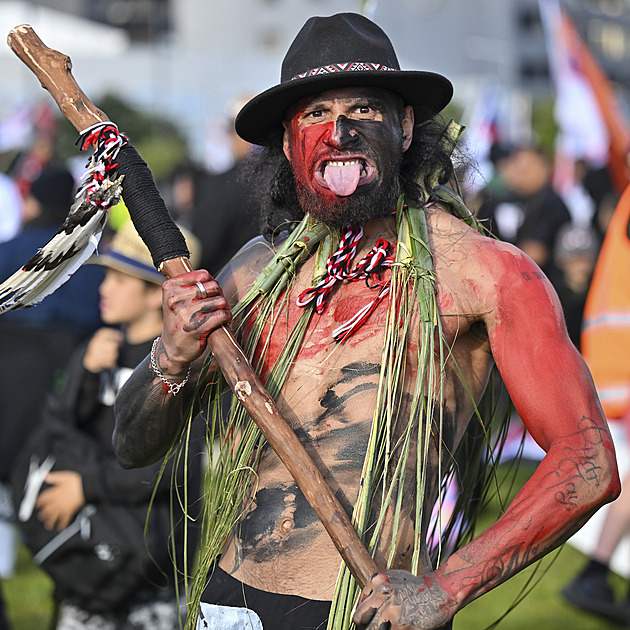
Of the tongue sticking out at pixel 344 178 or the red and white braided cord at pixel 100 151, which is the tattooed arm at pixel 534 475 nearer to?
the tongue sticking out at pixel 344 178

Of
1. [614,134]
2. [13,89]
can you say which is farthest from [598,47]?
[614,134]

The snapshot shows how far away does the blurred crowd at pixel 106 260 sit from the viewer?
436cm

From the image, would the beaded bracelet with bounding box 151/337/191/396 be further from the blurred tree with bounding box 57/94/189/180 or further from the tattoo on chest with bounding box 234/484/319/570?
the blurred tree with bounding box 57/94/189/180

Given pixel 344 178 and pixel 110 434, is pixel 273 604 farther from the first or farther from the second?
pixel 110 434

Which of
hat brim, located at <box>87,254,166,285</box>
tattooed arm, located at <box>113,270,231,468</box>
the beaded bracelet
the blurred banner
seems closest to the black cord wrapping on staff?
tattooed arm, located at <box>113,270,231,468</box>

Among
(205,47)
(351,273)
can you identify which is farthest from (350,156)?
(205,47)

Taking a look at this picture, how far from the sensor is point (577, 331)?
7.61 m

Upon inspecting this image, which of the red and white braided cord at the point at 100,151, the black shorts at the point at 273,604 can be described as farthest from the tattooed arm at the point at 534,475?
the red and white braided cord at the point at 100,151

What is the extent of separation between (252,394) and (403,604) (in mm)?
564

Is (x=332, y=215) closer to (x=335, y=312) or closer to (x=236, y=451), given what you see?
(x=335, y=312)

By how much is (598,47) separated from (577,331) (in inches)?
3790

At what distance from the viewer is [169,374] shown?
253 cm

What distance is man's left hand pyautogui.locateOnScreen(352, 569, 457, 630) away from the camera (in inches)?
81.1

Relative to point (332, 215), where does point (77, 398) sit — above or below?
below
